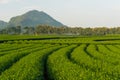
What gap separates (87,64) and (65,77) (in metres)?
8.54

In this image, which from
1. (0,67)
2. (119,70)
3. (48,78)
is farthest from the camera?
(0,67)

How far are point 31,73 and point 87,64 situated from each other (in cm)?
805

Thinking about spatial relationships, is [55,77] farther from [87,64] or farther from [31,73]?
[87,64]

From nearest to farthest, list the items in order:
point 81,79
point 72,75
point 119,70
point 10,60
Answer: point 81,79 → point 72,75 → point 119,70 → point 10,60

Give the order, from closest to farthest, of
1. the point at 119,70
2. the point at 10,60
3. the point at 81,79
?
the point at 81,79 < the point at 119,70 < the point at 10,60

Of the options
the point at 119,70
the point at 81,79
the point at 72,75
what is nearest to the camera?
the point at 81,79

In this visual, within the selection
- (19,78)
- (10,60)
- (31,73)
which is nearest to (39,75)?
(31,73)

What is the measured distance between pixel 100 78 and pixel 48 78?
4.49 metres

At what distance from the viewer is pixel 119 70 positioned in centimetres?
2403

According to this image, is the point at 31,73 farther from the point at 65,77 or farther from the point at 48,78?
the point at 65,77

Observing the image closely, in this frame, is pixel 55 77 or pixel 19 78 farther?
pixel 55 77

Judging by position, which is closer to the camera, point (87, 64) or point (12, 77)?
point (12, 77)

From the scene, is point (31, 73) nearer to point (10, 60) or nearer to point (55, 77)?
point (55, 77)

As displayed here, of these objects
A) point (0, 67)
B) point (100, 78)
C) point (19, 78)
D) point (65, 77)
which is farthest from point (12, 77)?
point (0, 67)
